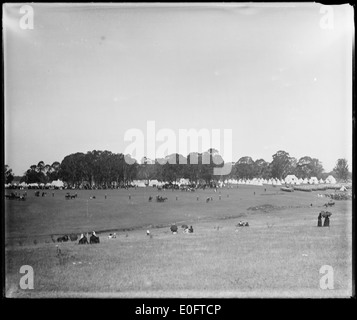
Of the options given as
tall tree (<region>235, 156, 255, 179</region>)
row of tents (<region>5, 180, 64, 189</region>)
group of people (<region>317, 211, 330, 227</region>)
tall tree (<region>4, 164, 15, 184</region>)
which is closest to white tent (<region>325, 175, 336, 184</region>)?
group of people (<region>317, 211, 330, 227</region>)

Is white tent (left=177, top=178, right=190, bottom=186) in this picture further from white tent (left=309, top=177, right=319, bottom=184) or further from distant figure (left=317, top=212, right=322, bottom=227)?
distant figure (left=317, top=212, right=322, bottom=227)

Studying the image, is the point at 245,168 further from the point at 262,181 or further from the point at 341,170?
the point at 341,170

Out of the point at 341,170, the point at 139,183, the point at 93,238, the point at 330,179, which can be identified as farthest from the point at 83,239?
the point at 341,170

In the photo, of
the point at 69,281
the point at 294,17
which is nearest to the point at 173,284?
the point at 69,281

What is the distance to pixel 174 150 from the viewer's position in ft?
12.2

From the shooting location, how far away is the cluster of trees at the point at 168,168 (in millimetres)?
3684

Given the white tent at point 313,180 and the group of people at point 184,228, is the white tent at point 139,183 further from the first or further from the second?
the white tent at point 313,180

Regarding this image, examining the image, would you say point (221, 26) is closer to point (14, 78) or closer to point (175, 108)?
point (175, 108)

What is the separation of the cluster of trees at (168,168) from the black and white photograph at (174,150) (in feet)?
0.04

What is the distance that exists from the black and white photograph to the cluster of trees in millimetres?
12

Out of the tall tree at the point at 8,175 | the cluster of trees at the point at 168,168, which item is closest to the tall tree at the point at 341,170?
Result: the cluster of trees at the point at 168,168

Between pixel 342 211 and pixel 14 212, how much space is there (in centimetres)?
290

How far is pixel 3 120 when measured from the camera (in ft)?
11.9

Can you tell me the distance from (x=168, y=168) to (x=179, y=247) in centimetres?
70
